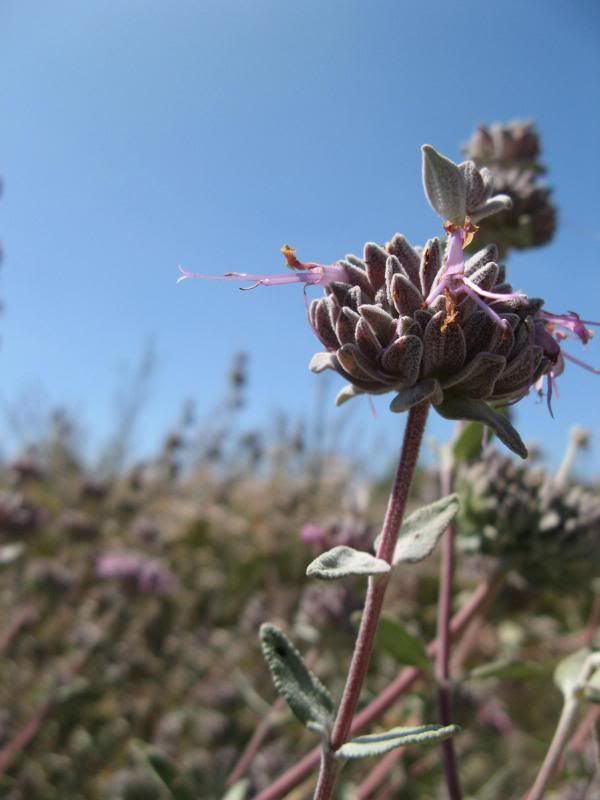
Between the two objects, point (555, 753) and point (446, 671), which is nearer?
point (555, 753)

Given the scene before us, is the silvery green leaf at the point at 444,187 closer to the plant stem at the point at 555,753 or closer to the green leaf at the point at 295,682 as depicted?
the green leaf at the point at 295,682

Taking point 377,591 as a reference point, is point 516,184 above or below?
above

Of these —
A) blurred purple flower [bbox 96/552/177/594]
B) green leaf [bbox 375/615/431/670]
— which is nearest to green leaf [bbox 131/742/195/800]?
green leaf [bbox 375/615/431/670]

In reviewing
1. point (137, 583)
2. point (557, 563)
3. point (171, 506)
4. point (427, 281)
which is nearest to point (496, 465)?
point (557, 563)

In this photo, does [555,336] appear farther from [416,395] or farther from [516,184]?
[516,184]

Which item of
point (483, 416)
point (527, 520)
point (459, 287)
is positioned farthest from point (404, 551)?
point (527, 520)

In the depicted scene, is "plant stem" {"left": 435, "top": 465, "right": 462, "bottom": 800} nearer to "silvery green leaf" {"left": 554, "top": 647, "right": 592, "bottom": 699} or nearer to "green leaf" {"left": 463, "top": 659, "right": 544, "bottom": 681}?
"green leaf" {"left": 463, "top": 659, "right": 544, "bottom": 681}
